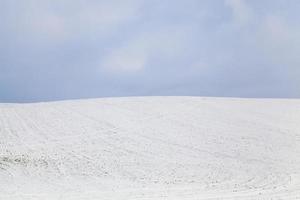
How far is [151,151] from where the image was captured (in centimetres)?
3006

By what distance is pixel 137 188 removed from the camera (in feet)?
70.5

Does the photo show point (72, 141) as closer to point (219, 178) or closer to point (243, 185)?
point (219, 178)

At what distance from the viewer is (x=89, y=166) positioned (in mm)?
26172

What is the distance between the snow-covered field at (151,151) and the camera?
2108 cm

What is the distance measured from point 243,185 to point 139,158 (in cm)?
775

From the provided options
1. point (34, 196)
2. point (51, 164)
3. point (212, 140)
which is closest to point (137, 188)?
point (34, 196)

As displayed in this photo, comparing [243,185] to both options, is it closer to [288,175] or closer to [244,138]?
[288,175]

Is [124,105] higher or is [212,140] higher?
[124,105]

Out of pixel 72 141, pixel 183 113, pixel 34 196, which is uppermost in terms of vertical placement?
pixel 183 113

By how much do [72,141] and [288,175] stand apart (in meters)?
14.1

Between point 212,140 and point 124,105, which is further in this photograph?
point 124,105

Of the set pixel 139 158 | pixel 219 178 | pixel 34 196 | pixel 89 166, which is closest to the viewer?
pixel 34 196

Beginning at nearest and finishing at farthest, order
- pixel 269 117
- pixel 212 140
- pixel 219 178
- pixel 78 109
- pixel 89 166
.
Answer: pixel 219 178 → pixel 89 166 → pixel 212 140 → pixel 269 117 → pixel 78 109

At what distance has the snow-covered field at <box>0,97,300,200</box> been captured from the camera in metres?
21.1
